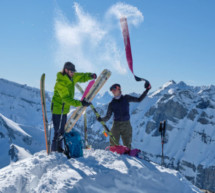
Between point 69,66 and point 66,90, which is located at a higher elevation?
point 69,66

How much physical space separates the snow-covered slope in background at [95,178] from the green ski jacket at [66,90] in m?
1.80

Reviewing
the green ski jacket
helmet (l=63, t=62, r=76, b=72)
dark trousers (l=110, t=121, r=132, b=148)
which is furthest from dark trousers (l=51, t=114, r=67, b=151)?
dark trousers (l=110, t=121, r=132, b=148)

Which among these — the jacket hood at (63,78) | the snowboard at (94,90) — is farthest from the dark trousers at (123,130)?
the jacket hood at (63,78)

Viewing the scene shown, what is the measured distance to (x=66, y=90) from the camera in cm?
700

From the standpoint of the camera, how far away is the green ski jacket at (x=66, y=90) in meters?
6.86

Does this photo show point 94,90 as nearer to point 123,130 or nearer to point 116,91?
point 116,91

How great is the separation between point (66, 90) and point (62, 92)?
14 cm

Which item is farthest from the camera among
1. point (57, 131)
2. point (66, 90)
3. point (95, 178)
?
point (57, 131)

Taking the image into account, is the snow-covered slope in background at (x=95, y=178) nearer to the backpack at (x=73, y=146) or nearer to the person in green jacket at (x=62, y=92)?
the backpack at (x=73, y=146)

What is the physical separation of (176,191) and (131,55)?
170 inches

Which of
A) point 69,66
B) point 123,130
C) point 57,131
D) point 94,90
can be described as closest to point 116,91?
point 94,90

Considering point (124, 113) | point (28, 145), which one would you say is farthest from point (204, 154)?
point (124, 113)

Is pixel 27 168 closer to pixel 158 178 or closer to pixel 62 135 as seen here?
pixel 62 135

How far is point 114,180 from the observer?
4.71 meters
